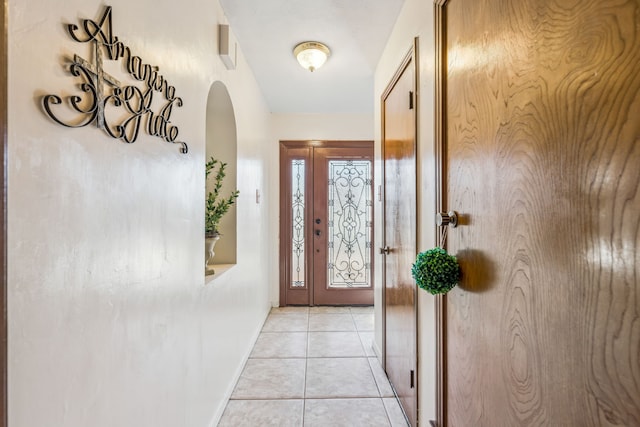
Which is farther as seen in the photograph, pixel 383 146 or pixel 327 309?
pixel 327 309

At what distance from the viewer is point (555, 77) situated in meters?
0.71

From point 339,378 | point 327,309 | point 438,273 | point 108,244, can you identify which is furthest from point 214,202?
point 327,309

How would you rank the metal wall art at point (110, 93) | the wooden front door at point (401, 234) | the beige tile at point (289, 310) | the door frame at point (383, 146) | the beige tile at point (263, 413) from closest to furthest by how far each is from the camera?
1. the metal wall art at point (110, 93)
2. the door frame at point (383, 146)
3. the wooden front door at point (401, 234)
4. the beige tile at point (263, 413)
5. the beige tile at point (289, 310)

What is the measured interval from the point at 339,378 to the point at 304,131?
2.92 meters

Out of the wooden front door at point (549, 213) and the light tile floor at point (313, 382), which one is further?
the light tile floor at point (313, 382)

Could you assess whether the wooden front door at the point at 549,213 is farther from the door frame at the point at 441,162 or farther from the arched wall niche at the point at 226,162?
→ the arched wall niche at the point at 226,162

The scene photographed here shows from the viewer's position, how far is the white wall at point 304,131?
4270mm

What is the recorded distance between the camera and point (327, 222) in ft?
14.0

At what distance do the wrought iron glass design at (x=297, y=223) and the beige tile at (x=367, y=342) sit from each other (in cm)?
124

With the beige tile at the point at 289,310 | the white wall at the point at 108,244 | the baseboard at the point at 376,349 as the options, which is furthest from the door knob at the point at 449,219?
Answer: the beige tile at the point at 289,310

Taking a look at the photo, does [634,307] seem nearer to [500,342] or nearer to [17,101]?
[500,342]

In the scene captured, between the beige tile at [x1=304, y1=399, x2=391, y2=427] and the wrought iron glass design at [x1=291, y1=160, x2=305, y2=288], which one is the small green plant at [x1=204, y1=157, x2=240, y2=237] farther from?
the wrought iron glass design at [x1=291, y1=160, x2=305, y2=288]

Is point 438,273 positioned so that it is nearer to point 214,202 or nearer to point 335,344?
point 214,202

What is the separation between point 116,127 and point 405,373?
191 cm
